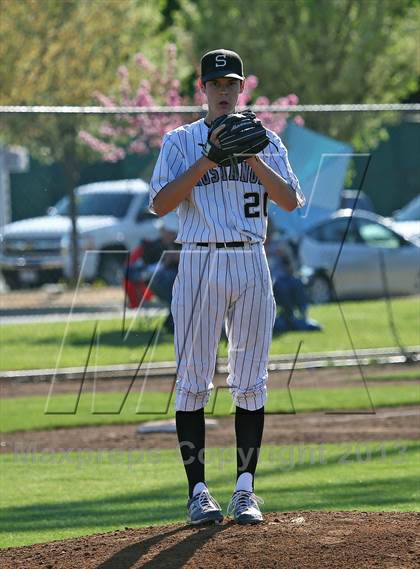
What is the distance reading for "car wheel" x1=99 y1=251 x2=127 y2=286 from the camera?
438 inches

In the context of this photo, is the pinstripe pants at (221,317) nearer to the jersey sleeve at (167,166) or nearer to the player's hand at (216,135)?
the jersey sleeve at (167,166)

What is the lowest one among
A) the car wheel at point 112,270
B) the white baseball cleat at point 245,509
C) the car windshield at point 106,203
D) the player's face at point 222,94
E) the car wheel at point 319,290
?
the white baseball cleat at point 245,509

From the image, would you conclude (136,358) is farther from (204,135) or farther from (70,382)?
(204,135)

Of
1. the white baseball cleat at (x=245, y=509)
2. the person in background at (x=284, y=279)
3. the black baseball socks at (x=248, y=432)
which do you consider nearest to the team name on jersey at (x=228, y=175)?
the black baseball socks at (x=248, y=432)

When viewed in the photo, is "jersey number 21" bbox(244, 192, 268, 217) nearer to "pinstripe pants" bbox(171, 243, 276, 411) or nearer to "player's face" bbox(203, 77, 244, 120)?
"pinstripe pants" bbox(171, 243, 276, 411)

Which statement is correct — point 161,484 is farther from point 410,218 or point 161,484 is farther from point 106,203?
point 106,203

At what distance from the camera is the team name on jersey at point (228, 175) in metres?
5.85

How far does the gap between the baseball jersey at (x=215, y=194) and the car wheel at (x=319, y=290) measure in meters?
6.47

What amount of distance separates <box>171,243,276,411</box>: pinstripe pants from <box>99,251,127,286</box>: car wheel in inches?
204

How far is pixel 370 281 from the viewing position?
14.2 meters

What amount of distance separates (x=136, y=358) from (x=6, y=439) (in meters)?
2.02

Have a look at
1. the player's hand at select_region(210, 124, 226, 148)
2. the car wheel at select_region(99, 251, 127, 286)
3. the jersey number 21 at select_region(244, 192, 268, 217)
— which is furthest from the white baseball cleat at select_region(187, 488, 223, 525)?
the car wheel at select_region(99, 251, 127, 286)

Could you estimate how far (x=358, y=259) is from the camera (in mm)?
14445

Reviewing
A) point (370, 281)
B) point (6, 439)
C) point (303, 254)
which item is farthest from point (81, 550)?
point (370, 281)
